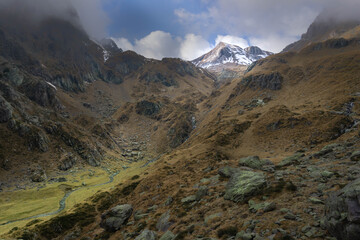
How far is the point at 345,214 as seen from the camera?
1130 cm

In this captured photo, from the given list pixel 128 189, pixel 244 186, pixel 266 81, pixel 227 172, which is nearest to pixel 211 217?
pixel 244 186

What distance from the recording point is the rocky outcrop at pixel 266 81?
129 metres

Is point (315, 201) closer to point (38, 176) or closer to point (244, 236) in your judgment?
point (244, 236)

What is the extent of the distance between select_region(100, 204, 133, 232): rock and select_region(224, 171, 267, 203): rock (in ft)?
64.9

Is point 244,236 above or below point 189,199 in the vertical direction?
above

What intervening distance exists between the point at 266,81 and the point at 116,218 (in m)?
135

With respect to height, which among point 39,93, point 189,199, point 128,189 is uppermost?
point 39,93

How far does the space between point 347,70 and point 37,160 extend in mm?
177231

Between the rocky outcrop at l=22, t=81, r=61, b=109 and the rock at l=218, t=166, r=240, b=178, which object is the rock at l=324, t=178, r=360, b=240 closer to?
the rock at l=218, t=166, r=240, b=178

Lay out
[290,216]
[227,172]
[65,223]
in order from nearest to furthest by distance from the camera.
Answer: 1. [290,216]
2. [227,172]
3. [65,223]

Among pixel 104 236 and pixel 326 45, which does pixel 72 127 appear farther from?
pixel 326 45

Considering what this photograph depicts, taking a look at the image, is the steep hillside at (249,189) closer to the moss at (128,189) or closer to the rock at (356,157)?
the rock at (356,157)

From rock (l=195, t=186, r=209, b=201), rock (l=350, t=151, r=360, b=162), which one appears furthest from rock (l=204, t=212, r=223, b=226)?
rock (l=350, t=151, r=360, b=162)

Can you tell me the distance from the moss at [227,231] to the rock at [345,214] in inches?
264
